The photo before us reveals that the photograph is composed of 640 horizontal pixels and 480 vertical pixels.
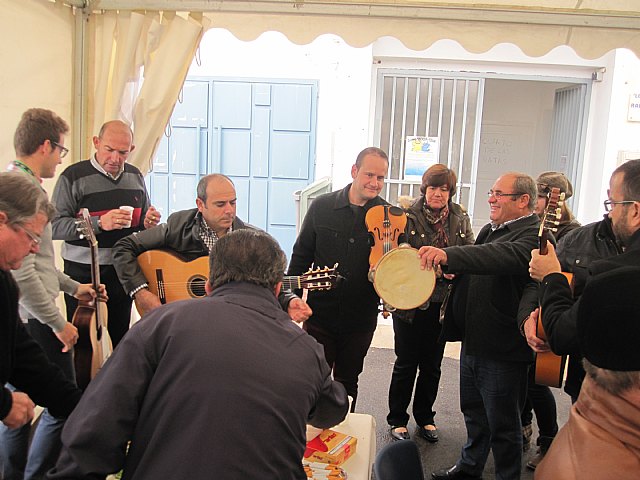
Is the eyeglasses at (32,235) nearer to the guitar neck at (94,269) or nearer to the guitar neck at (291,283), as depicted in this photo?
the guitar neck at (94,269)

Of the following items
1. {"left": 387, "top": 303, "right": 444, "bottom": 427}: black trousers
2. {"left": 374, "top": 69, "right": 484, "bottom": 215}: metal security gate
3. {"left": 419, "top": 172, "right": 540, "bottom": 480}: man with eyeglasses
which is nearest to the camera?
{"left": 419, "top": 172, "right": 540, "bottom": 480}: man with eyeglasses

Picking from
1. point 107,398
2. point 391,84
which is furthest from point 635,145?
point 107,398

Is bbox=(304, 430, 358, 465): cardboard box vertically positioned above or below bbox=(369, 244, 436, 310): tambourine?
below

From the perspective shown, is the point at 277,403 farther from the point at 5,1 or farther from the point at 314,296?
the point at 5,1

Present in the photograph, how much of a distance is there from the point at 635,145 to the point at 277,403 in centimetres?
671

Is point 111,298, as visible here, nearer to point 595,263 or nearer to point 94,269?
point 94,269

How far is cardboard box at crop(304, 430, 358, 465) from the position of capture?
1.97 meters

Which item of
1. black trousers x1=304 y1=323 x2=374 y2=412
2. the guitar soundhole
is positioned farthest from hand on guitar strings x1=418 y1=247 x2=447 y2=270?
the guitar soundhole

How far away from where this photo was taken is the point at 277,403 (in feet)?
4.67

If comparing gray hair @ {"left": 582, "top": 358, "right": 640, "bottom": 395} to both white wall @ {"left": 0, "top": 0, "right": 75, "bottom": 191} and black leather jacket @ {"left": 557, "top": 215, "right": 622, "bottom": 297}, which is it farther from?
white wall @ {"left": 0, "top": 0, "right": 75, "bottom": 191}

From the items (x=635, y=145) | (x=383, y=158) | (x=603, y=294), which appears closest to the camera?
(x=603, y=294)

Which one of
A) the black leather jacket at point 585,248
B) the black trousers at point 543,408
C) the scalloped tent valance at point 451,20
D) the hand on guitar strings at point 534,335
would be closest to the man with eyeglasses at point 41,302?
the scalloped tent valance at point 451,20

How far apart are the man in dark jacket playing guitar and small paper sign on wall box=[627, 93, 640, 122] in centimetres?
Result: 556

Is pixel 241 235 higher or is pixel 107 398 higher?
pixel 241 235
